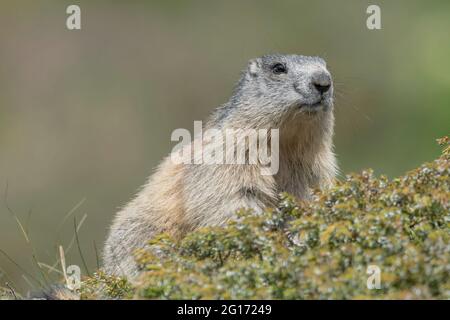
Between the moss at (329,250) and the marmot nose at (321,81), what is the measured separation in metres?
1.95

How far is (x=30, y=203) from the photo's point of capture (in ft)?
53.2

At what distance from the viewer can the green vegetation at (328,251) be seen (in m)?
5.78

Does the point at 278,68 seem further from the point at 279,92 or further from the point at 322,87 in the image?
the point at 322,87

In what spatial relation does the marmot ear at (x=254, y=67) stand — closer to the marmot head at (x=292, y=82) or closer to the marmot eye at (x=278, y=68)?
the marmot head at (x=292, y=82)

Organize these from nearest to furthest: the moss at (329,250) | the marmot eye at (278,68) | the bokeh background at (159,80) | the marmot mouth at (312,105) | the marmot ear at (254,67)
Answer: the moss at (329,250) → the marmot mouth at (312,105) → the marmot eye at (278,68) → the marmot ear at (254,67) → the bokeh background at (159,80)

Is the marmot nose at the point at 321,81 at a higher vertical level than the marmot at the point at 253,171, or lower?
higher

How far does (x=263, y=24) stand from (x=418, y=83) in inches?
146

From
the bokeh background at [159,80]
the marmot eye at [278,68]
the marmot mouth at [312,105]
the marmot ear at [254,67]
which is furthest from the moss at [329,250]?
the bokeh background at [159,80]

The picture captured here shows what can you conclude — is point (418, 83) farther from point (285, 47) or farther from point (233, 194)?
point (233, 194)

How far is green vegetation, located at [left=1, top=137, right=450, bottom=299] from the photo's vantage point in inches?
227

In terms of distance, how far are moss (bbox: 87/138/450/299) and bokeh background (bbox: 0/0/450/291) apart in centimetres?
916

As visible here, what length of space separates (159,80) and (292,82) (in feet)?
35.7

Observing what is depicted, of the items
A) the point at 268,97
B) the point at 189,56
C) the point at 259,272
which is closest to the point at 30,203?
the point at 189,56

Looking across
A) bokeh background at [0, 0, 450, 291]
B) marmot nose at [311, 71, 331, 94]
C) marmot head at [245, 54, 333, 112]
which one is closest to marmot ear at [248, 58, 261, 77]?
marmot head at [245, 54, 333, 112]
